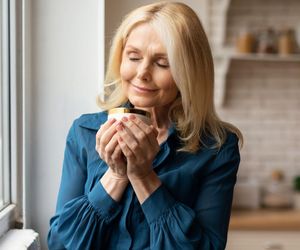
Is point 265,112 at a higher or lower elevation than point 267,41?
lower

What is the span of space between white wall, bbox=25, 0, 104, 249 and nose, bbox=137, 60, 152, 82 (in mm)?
452

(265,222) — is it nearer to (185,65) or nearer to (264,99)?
(264,99)

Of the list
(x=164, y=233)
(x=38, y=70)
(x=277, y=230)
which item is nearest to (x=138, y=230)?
(x=164, y=233)

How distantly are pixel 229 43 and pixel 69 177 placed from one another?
1728 millimetres

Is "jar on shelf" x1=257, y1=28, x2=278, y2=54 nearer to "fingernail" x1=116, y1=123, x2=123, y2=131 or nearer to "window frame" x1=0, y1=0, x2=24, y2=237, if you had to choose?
"window frame" x1=0, y1=0, x2=24, y2=237

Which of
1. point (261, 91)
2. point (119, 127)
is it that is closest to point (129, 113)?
point (119, 127)

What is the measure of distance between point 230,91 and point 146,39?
1.70 meters

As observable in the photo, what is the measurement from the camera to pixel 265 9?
2566mm

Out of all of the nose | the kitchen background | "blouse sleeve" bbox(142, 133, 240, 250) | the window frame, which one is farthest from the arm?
the kitchen background

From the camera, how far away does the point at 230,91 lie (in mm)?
2602

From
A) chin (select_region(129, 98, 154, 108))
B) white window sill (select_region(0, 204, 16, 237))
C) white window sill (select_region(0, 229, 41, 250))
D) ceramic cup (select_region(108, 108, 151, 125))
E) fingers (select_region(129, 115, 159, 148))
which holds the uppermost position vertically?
chin (select_region(129, 98, 154, 108))

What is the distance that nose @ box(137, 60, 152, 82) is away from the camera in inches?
37.1

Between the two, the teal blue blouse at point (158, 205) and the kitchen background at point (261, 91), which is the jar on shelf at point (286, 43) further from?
the teal blue blouse at point (158, 205)

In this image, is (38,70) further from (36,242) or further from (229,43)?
(229,43)
